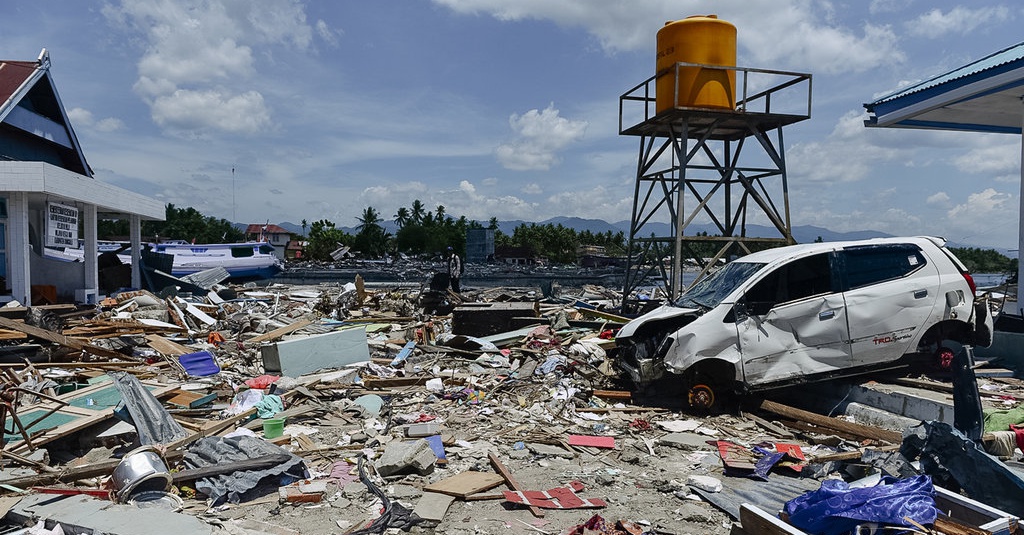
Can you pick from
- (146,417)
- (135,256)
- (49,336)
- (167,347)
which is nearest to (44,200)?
(135,256)

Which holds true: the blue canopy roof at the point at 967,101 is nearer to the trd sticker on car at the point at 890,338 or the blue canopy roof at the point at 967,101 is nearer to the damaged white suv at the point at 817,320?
the damaged white suv at the point at 817,320

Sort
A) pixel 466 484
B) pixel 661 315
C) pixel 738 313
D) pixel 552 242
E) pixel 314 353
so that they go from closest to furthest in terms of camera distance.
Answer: pixel 466 484 < pixel 738 313 < pixel 661 315 < pixel 314 353 < pixel 552 242

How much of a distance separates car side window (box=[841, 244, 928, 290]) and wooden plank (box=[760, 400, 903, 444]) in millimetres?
1794

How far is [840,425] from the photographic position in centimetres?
739

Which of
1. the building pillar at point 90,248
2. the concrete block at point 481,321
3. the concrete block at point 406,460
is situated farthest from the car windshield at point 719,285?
the building pillar at point 90,248

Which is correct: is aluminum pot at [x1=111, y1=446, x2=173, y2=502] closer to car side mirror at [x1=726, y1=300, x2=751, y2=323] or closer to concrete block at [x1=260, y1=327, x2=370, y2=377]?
concrete block at [x1=260, y1=327, x2=370, y2=377]

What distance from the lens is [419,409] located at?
9.02 metres

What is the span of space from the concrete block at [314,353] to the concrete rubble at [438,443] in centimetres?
4

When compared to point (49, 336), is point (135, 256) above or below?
above

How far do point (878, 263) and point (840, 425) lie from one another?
7.96 feet

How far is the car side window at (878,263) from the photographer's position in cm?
841

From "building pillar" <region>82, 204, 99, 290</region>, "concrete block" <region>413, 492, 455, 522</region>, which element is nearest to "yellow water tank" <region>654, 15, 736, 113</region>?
"concrete block" <region>413, 492, 455, 522</region>

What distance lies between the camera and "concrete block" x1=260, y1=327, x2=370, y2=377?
11219 mm

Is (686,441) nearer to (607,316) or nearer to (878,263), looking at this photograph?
(878,263)
